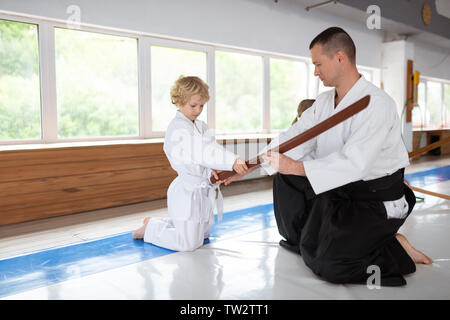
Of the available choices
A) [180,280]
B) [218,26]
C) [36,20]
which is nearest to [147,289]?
[180,280]

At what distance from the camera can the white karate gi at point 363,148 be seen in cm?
167

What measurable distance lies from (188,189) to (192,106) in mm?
481

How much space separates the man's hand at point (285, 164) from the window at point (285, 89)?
3.80 metres

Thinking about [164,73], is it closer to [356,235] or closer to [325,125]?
[325,125]

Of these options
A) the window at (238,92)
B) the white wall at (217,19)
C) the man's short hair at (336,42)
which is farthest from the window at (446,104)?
the man's short hair at (336,42)

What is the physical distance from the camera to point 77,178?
3172 mm

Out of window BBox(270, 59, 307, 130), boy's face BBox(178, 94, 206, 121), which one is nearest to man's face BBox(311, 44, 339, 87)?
boy's face BBox(178, 94, 206, 121)

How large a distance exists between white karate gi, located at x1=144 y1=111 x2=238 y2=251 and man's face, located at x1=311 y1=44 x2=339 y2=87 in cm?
64

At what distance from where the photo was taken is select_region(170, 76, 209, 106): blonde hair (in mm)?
2248

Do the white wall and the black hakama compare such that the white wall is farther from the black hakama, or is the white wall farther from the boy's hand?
the black hakama

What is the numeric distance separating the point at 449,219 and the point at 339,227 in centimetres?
160

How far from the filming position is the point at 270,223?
9.10ft
